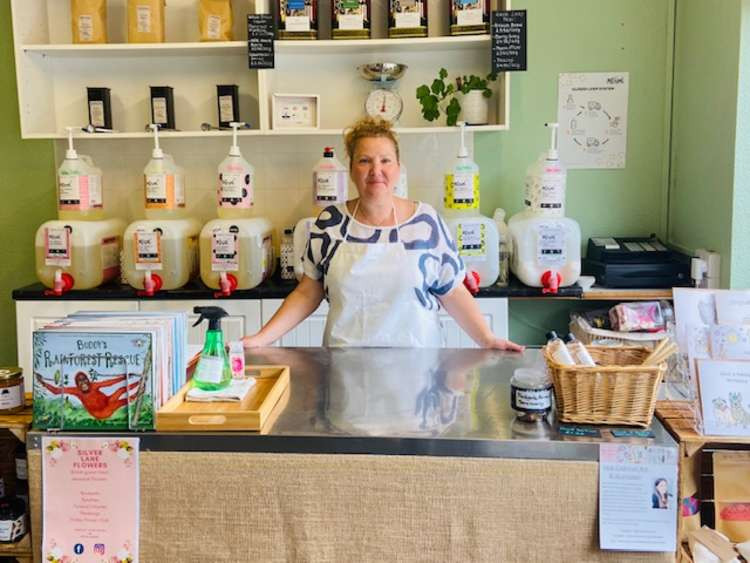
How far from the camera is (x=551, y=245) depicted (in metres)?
3.32

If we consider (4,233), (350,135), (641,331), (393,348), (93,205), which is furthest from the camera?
(4,233)

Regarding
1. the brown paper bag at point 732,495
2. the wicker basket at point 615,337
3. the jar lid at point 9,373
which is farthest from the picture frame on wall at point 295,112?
the brown paper bag at point 732,495

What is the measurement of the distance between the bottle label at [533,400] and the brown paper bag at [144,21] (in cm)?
271

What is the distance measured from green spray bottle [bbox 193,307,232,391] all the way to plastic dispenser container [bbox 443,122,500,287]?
184 cm

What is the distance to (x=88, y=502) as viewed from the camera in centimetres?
151

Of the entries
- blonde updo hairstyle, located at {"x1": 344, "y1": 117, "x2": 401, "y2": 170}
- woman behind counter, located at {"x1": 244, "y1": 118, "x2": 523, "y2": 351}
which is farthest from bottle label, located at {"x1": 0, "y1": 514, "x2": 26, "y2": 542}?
blonde updo hairstyle, located at {"x1": 344, "y1": 117, "x2": 401, "y2": 170}

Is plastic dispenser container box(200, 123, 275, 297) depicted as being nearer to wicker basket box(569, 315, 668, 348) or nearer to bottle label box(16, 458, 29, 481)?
wicker basket box(569, 315, 668, 348)

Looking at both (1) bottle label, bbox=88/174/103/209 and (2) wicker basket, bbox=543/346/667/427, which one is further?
(1) bottle label, bbox=88/174/103/209

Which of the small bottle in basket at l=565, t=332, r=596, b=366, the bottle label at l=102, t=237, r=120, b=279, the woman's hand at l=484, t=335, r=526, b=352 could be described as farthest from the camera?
the bottle label at l=102, t=237, r=120, b=279

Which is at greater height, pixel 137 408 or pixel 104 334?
pixel 104 334

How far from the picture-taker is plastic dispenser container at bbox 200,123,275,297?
3.37 metres

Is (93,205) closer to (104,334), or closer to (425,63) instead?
(425,63)

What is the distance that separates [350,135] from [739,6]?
1637 mm

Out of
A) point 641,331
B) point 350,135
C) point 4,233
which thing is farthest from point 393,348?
point 4,233
